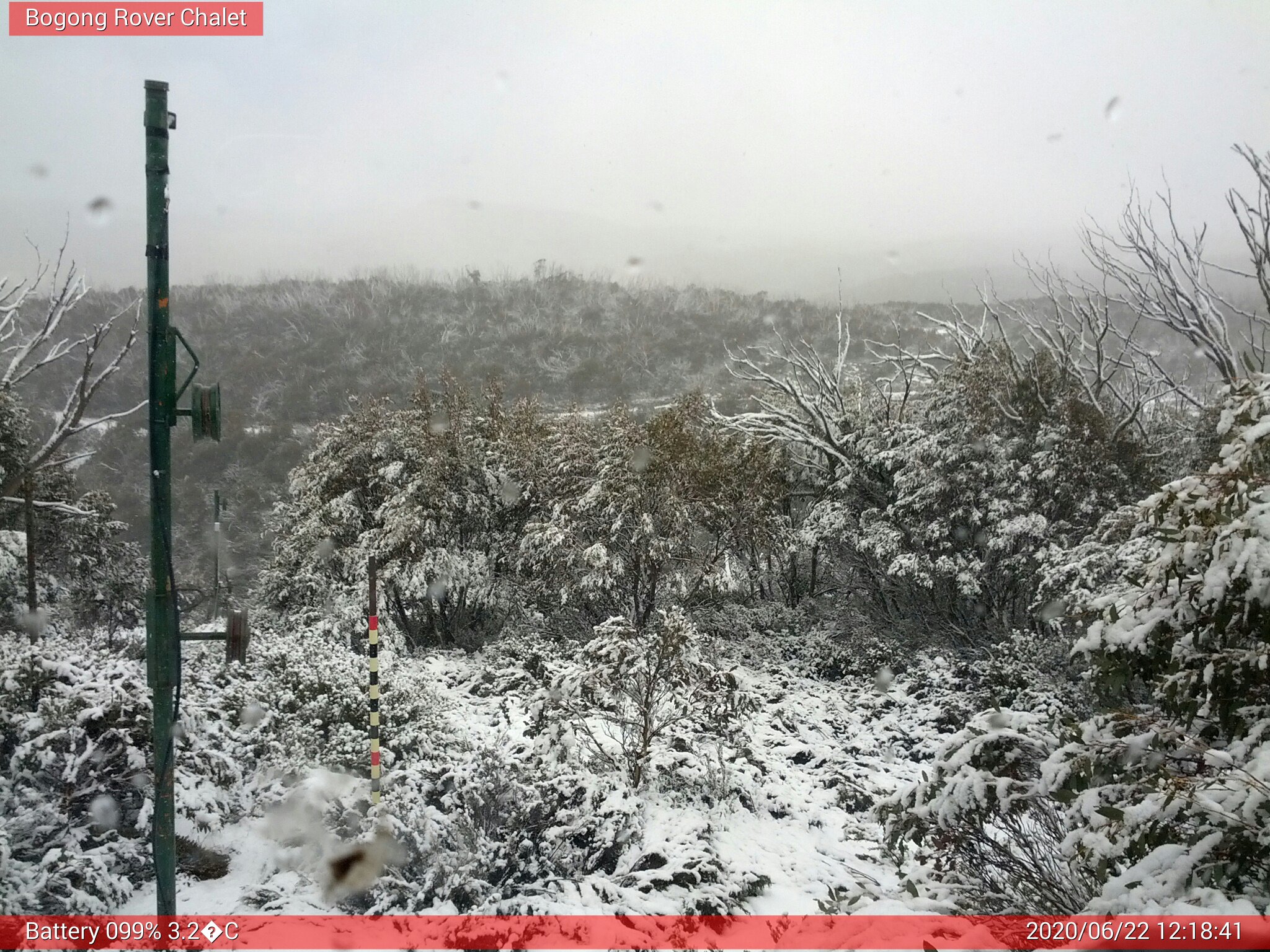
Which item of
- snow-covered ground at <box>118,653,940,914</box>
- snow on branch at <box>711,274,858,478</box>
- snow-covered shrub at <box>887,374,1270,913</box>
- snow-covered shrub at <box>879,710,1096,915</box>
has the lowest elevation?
snow-covered ground at <box>118,653,940,914</box>

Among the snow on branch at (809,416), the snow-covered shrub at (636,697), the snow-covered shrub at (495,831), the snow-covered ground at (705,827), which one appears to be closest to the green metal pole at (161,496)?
the snow-covered ground at (705,827)

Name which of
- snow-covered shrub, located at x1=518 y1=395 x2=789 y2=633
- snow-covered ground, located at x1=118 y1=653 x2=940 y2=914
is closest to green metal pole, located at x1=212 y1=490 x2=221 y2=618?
snow-covered shrub, located at x1=518 y1=395 x2=789 y2=633

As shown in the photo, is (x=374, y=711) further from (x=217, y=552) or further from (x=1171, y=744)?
(x=217, y=552)

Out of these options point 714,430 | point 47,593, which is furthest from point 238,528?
point 714,430

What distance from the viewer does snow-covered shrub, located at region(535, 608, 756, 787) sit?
594 centimetres

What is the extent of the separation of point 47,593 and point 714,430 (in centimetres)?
1087

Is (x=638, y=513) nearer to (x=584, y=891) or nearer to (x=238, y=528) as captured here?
(x=584, y=891)

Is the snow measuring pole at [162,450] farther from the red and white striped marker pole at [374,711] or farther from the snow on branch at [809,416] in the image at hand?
the snow on branch at [809,416]

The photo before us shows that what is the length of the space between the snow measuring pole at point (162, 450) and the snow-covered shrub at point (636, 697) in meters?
3.14

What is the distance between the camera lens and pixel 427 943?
12.2 ft

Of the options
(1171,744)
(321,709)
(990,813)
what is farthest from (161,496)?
(1171,744)

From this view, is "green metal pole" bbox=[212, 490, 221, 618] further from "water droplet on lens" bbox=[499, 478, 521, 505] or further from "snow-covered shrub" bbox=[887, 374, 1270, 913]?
"snow-covered shrub" bbox=[887, 374, 1270, 913]

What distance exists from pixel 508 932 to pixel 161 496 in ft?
9.58

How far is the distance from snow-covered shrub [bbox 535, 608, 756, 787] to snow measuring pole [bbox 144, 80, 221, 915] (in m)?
3.14
